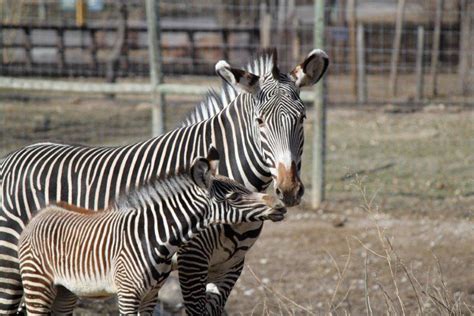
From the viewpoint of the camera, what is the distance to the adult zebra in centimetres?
468

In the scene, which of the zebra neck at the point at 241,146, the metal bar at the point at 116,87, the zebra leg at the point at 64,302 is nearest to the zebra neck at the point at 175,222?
the zebra neck at the point at 241,146

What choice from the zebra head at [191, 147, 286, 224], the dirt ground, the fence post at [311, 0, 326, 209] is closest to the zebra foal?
the zebra head at [191, 147, 286, 224]

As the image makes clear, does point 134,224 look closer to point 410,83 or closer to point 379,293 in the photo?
point 379,293

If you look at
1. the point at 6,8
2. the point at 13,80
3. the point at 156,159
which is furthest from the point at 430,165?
the point at 6,8

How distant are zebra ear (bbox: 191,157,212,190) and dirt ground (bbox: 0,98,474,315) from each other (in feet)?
1.76

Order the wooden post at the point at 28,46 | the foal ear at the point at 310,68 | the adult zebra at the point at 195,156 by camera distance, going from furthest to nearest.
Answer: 1. the wooden post at the point at 28,46
2. the foal ear at the point at 310,68
3. the adult zebra at the point at 195,156

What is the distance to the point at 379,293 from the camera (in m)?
7.12

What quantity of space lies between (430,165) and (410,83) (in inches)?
311

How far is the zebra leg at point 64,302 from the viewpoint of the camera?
15.6 ft

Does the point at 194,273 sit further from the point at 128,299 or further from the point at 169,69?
the point at 169,69

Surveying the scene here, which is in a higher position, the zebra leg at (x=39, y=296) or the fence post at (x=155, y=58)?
the fence post at (x=155, y=58)

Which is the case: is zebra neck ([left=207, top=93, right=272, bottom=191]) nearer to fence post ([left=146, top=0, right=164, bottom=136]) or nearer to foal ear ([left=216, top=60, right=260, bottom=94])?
foal ear ([left=216, top=60, right=260, bottom=94])

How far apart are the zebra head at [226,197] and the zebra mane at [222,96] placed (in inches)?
41.4

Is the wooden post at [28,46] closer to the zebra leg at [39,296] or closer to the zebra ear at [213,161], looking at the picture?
the zebra leg at [39,296]
